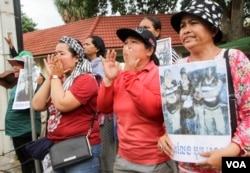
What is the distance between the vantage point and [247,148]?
1.49 m

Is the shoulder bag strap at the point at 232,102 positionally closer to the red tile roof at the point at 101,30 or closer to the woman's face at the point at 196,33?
the woman's face at the point at 196,33

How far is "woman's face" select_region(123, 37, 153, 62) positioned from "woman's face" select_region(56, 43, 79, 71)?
23.2 inches

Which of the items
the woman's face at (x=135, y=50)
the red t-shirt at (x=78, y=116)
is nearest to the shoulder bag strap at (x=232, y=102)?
the woman's face at (x=135, y=50)

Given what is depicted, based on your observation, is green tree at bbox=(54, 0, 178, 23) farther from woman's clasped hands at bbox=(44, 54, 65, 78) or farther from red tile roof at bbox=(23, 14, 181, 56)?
woman's clasped hands at bbox=(44, 54, 65, 78)

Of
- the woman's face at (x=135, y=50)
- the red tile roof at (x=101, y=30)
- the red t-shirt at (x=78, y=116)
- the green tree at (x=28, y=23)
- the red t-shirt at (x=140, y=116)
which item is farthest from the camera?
the green tree at (x=28, y=23)

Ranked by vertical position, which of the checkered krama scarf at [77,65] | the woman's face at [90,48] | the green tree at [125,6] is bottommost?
the checkered krama scarf at [77,65]

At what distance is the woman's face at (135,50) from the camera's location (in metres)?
2.10

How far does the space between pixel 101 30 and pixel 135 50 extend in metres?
14.2

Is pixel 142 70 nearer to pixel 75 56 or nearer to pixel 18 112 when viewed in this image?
pixel 75 56

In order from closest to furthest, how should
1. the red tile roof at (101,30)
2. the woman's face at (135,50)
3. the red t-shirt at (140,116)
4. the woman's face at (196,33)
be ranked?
the woman's face at (196,33) < the red t-shirt at (140,116) < the woman's face at (135,50) < the red tile roof at (101,30)

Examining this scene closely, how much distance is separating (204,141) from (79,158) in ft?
3.77

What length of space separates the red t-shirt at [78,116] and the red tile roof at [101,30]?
41.2 ft

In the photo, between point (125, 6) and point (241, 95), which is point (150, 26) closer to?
point (241, 95)

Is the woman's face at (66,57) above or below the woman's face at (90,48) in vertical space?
below
